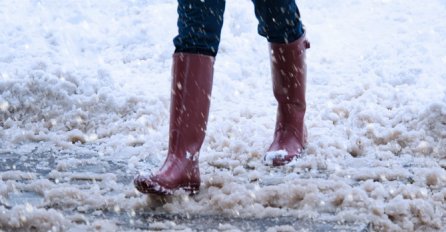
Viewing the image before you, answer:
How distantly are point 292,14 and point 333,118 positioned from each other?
1.02m

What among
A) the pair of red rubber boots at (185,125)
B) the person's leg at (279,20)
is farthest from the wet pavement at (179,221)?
the person's leg at (279,20)

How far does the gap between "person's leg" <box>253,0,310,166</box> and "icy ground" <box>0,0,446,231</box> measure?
111 mm

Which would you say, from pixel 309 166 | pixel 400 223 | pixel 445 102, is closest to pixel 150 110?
pixel 309 166

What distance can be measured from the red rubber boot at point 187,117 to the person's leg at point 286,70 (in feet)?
A: 1.72

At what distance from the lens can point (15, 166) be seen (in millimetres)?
Result: 3318

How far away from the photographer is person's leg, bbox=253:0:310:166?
328 centimetres

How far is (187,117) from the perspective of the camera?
2.80 metres

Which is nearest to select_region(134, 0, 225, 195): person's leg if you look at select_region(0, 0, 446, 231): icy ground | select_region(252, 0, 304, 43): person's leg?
select_region(0, 0, 446, 231): icy ground

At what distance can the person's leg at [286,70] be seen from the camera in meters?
3.28

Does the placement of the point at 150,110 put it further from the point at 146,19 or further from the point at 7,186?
the point at 146,19

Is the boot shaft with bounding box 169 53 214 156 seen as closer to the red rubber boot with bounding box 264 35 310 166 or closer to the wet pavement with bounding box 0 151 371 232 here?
the wet pavement with bounding box 0 151 371 232

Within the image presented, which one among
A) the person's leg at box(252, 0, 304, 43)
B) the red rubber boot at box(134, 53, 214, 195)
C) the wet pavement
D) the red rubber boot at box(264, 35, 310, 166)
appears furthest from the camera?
the red rubber boot at box(264, 35, 310, 166)

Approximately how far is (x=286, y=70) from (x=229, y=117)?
88 cm

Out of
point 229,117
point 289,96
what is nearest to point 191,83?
point 289,96
